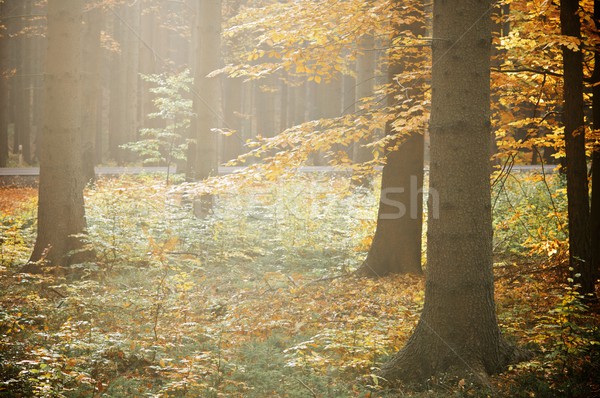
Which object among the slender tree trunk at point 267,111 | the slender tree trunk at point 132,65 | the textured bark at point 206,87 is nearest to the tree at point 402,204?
the textured bark at point 206,87

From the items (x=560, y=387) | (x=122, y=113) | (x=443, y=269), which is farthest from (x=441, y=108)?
(x=122, y=113)

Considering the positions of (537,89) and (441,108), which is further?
(537,89)

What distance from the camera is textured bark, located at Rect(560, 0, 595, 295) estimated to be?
6988 mm

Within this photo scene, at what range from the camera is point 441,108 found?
17.4 feet

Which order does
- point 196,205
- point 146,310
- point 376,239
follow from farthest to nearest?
point 196,205
point 376,239
point 146,310

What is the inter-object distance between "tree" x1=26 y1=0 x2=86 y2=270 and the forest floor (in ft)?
2.02

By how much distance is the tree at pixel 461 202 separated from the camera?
206 inches

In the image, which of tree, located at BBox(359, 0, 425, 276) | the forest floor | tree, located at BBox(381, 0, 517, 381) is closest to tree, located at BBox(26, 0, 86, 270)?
the forest floor

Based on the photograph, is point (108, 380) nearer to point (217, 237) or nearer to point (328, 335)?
point (328, 335)

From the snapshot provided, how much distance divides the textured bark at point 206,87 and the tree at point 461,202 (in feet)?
29.9

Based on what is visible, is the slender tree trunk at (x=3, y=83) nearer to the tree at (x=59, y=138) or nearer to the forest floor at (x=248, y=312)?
the forest floor at (x=248, y=312)

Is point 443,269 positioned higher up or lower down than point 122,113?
lower down

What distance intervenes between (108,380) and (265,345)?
2.12 m

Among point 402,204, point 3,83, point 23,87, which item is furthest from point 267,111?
point 402,204
